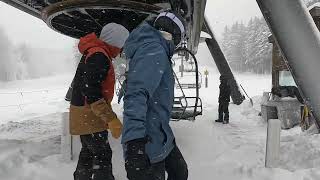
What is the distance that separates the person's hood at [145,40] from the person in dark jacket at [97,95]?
3.13ft

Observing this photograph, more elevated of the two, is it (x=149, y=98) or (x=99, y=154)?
(x=149, y=98)

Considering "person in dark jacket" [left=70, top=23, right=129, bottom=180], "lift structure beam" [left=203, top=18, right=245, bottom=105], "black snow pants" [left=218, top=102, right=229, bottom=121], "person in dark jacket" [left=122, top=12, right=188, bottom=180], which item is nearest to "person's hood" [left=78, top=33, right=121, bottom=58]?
"person in dark jacket" [left=70, top=23, right=129, bottom=180]

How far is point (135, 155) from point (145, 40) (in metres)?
0.86

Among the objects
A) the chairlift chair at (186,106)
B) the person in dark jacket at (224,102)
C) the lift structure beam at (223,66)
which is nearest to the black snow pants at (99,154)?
the chairlift chair at (186,106)

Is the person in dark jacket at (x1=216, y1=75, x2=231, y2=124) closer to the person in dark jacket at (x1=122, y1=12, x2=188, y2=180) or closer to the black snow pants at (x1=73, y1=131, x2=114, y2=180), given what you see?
the black snow pants at (x1=73, y1=131, x2=114, y2=180)

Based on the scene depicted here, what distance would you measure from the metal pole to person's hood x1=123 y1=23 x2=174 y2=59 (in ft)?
15.7

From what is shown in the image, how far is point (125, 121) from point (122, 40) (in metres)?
1.63

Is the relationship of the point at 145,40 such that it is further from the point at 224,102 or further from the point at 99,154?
the point at 224,102

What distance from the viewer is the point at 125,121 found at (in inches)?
118

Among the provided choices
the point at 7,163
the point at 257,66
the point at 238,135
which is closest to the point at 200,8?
the point at 238,135

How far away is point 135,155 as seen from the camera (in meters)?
2.93

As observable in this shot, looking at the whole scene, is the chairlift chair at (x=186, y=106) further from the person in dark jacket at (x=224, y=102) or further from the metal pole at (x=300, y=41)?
the person in dark jacket at (x=224, y=102)

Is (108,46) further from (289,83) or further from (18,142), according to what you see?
(289,83)

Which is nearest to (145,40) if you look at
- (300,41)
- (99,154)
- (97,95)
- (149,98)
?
(149,98)
